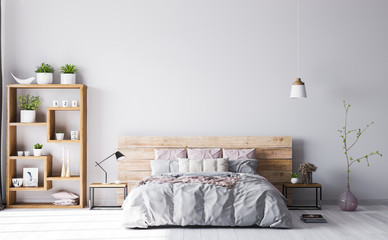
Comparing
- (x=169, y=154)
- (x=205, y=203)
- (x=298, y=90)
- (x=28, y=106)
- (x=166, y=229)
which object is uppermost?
(x=298, y=90)

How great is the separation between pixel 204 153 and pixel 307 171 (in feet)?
4.60

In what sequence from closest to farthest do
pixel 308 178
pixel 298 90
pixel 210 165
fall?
pixel 210 165, pixel 298 90, pixel 308 178

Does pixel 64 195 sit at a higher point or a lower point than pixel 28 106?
lower

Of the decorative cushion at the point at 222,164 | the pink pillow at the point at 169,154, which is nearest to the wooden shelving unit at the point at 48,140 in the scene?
the pink pillow at the point at 169,154

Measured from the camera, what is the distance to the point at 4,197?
6551 mm

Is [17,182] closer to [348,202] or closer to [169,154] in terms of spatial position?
[169,154]

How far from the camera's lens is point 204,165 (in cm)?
599

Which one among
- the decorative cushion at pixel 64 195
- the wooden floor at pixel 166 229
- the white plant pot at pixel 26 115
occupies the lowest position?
the wooden floor at pixel 166 229

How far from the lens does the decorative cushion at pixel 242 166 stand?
6074 millimetres

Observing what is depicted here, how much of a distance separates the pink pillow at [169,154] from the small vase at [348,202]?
2.15 metres

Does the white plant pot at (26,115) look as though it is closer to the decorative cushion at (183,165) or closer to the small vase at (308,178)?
the decorative cushion at (183,165)

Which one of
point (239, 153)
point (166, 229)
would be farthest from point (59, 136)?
point (239, 153)

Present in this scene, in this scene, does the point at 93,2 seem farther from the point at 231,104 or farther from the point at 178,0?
the point at 231,104

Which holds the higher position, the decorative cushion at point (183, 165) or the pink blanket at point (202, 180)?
the decorative cushion at point (183, 165)
